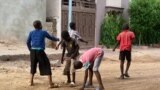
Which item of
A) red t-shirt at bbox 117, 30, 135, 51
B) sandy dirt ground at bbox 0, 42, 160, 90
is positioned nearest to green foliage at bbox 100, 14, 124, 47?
sandy dirt ground at bbox 0, 42, 160, 90

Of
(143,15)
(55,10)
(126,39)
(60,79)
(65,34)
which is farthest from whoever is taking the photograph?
(143,15)

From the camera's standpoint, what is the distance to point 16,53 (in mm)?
17484

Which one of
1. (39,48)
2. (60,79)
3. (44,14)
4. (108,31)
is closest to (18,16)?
(44,14)

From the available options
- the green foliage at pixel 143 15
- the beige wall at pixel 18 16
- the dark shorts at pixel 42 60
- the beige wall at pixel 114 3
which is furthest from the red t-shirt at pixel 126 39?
A: the beige wall at pixel 114 3

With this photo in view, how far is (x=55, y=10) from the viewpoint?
23.2 meters

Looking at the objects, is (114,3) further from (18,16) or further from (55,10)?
(18,16)

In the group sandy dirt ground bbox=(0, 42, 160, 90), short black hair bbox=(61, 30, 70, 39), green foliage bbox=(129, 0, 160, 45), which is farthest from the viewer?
green foliage bbox=(129, 0, 160, 45)

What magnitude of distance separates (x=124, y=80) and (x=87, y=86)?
221 centimetres

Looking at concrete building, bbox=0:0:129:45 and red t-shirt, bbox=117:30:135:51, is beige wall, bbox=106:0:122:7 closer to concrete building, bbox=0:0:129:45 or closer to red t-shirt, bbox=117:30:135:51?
concrete building, bbox=0:0:129:45

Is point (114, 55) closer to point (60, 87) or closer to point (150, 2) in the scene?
point (150, 2)

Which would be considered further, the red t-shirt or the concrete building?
the concrete building

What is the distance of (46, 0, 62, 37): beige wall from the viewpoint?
75.5ft

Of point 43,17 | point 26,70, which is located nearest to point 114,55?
point 43,17

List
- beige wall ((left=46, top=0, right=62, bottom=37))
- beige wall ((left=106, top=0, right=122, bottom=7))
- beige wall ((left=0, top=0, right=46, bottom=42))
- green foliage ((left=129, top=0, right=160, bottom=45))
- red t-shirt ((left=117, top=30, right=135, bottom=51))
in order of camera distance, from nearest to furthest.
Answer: red t-shirt ((left=117, top=30, right=135, bottom=51)) → beige wall ((left=0, top=0, right=46, bottom=42)) → beige wall ((left=46, top=0, right=62, bottom=37)) → green foliage ((left=129, top=0, right=160, bottom=45)) → beige wall ((left=106, top=0, right=122, bottom=7))
